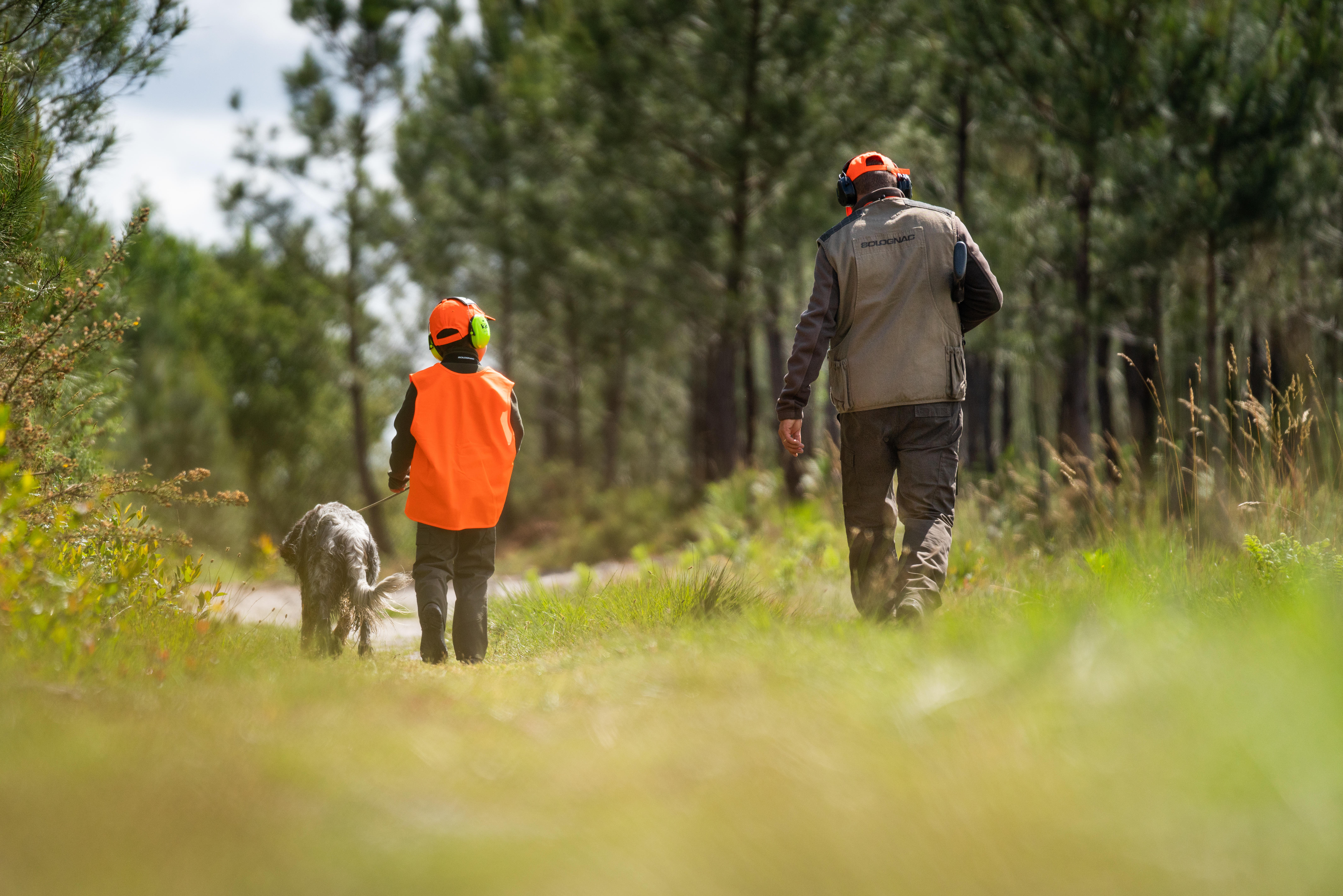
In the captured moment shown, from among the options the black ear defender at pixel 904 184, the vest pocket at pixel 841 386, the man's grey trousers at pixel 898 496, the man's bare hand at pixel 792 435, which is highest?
the black ear defender at pixel 904 184

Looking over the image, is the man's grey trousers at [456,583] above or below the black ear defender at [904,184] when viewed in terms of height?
below

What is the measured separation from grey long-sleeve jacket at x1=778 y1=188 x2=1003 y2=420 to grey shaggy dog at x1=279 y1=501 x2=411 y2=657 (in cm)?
221

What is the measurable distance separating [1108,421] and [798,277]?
679cm

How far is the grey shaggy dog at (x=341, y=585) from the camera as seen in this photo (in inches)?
192

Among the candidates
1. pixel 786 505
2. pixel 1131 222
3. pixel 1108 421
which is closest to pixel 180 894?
pixel 786 505

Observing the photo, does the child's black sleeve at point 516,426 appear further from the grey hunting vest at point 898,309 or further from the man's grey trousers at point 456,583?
the grey hunting vest at point 898,309

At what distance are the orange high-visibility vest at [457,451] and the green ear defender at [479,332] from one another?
0.16 meters

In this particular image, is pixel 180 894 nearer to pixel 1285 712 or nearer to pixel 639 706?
pixel 639 706

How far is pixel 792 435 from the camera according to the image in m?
4.69

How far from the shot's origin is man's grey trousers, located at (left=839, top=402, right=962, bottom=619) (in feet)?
14.5

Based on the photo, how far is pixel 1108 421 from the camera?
14273 millimetres

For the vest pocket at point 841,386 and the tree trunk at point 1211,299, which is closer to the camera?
the vest pocket at point 841,386

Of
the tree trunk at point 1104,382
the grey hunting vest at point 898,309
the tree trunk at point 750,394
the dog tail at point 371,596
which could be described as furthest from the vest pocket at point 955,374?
the tree trunk at point 750,394

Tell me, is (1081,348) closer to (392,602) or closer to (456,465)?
(456,465)
